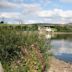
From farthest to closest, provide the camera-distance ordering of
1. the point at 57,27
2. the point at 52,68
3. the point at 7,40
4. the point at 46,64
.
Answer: the point at 57,27
the point at 52,68
the point at 46,64
the point at 7,40

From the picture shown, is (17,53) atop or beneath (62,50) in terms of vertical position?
atop

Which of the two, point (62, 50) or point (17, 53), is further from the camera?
point (62, 50)

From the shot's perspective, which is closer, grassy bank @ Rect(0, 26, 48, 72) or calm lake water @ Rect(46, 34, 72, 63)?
grassy bank @ Rect(0, 26, 48, 72)

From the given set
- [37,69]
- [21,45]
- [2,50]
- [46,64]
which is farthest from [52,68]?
[2,50]

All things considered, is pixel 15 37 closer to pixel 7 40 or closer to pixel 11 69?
pixel 7 40

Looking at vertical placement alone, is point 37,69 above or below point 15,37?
below

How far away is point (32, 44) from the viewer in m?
15.1

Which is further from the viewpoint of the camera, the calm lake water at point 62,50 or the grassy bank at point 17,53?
the calm lake water at point 62,50

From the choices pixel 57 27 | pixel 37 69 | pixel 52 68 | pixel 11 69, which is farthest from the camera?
pixel 57 27

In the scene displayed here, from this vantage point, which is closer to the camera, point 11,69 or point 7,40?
point 11,69

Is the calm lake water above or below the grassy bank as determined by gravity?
below

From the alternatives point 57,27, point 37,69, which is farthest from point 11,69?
point 57,27

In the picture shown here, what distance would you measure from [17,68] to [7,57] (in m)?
0.54

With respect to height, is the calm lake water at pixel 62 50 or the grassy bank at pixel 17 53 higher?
the grassy bank at pixel 17 53
